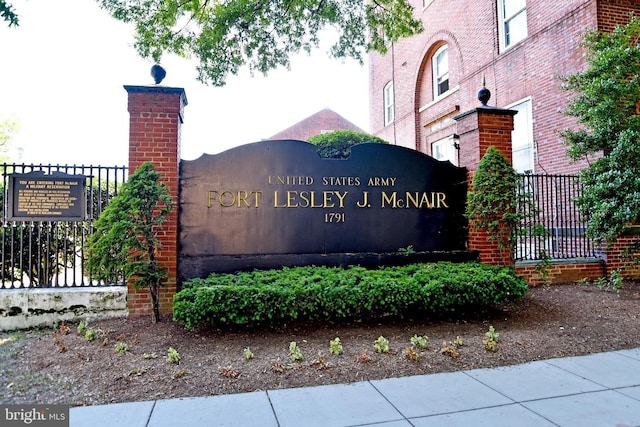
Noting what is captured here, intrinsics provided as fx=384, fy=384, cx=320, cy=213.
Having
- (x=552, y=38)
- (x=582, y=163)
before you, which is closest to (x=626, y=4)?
(x=552, y=38)

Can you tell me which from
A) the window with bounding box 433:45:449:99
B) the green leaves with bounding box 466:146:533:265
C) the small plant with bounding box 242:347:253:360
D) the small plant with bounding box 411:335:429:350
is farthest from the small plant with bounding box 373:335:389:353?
the window with bounding box 433:45:449:99

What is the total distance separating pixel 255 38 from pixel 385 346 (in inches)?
318

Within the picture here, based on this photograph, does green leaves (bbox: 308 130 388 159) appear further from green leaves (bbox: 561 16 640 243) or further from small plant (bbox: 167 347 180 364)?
small plant (bbox: 167 347 180 364)

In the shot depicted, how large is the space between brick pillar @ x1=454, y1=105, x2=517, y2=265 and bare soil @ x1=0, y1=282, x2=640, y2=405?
1136 millimetres

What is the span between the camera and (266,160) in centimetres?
587

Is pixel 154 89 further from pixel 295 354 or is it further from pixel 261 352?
pixel 295 354

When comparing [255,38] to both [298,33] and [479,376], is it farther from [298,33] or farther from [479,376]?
[479,376]

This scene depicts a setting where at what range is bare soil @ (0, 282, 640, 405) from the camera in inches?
131

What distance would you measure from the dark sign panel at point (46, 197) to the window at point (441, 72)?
13.1m

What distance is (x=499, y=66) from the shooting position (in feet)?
37.7

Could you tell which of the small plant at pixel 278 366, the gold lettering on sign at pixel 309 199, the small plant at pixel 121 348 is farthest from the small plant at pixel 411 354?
the small plant at pixel 121 348

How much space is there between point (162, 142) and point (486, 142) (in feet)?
16.9

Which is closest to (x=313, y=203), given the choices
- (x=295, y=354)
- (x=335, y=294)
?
(x=335, y=294)

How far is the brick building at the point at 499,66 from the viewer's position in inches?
357
